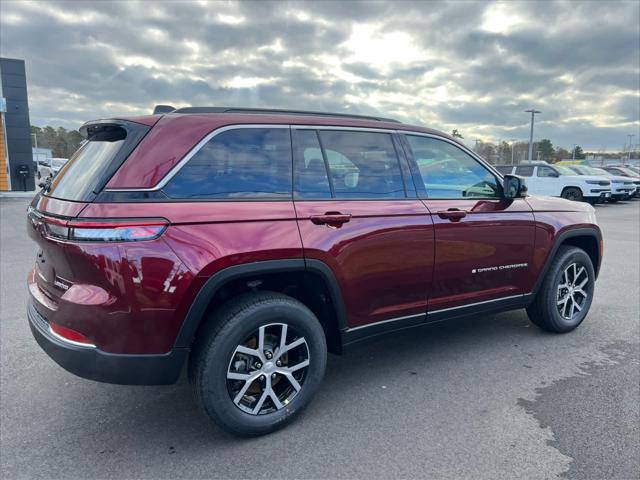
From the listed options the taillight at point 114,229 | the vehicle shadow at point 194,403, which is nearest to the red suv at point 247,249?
the taillight at point 114,229

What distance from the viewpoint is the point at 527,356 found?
3871 mm

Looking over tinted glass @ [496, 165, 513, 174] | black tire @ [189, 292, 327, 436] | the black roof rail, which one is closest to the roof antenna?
the black roof rail

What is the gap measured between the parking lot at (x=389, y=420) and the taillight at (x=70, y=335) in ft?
2.18

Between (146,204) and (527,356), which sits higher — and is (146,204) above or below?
above

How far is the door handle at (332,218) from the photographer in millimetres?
2840

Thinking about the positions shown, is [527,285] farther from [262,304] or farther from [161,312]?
[161,312]

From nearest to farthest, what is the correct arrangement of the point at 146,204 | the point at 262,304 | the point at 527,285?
the point at 146,204 < the point at 262,304 < the point at 527,285

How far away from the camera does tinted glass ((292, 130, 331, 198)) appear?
290cm

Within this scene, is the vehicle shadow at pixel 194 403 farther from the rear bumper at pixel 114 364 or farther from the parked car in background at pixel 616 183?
the parked car in background at pixel 616 183

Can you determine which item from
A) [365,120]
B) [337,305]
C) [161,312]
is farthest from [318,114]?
[161,312]

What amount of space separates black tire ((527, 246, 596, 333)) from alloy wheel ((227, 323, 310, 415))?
2.51m

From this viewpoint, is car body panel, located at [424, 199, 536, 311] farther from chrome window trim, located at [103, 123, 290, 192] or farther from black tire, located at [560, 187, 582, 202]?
black tire, located at [560, 187, 582, 202]

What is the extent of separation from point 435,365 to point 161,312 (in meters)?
2.26

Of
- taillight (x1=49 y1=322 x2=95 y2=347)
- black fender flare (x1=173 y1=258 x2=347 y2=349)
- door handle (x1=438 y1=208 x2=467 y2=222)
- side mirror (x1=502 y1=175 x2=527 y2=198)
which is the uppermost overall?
side mirror (x1=502 y1=175 x2=527 y2=198)
